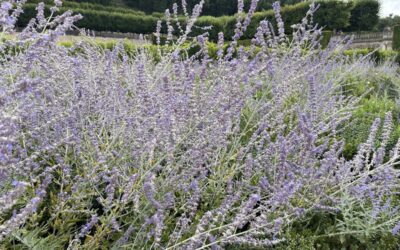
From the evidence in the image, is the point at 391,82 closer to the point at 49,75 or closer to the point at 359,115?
the point at 359,115

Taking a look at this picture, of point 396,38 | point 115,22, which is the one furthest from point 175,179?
point 115,22

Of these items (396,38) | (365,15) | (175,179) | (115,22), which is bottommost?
(396,38)

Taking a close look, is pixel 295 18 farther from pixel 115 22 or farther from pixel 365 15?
pixel 115 22

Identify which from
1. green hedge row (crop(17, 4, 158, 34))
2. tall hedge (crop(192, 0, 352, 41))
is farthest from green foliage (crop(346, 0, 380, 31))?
green hedge row (crop(17, 4, 158, 34))

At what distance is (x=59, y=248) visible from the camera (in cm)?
167

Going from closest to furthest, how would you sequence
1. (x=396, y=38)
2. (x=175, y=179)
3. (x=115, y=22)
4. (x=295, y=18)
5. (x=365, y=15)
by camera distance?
1. (x=175, y=179)
2. (x=396, y=38)
3. (x=295, y=18)
4. (x=365, y=15)
5. (x=115, y=22)

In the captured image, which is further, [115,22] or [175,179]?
[115,22]

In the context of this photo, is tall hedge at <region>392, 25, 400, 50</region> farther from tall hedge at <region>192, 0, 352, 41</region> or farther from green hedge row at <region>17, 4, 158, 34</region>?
green hedge row at <region>17, 4, 158, 34</region>

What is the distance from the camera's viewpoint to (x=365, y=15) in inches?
1288

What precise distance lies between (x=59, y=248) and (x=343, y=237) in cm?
119

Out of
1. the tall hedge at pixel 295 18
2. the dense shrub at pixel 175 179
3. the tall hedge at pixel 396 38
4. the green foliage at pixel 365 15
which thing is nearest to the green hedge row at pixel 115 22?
the tall hedge at pixel 295 18

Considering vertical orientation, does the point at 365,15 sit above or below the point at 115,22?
above

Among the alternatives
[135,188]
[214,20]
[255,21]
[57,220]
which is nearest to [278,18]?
[135,188]

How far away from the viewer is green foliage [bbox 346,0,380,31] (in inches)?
1283
